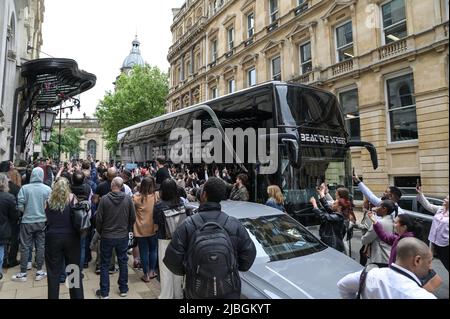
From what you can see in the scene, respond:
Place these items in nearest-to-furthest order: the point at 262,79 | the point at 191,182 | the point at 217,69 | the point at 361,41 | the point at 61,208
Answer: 1. the point at 61,208
2. the point at 191,182
3. the point at 361,41
4. the point at 262,79
5. the point at 217,69

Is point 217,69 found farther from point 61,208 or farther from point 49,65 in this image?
point 61,208

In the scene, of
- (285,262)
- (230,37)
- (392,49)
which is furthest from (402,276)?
(230,37)

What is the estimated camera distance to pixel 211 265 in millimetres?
2533

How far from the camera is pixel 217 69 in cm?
2805

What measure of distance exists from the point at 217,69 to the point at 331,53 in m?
11.8

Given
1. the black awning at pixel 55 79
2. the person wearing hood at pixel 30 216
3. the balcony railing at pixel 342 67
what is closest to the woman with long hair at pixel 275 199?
the person wearing hood at pixel 30 216

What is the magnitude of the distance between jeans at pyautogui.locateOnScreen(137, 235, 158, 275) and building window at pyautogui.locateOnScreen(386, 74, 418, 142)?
1281cm

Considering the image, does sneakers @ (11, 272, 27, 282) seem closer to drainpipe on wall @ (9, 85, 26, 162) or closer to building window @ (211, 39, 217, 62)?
drainpipe on wall @ (9, 85, 26, 162)

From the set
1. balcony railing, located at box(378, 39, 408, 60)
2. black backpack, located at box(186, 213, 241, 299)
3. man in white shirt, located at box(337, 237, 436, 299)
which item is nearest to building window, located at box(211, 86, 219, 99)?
balcony railing, located at box(378, 39, 408, 60)

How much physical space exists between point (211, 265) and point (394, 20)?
17.1m

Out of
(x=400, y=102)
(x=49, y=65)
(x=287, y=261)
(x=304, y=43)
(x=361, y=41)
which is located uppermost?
(x=304, y=43)

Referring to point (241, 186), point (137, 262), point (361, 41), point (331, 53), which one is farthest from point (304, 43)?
point (137, 262)

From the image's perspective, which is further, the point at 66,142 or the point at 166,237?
the point at 66,142

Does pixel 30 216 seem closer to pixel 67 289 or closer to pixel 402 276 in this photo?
pixel 67 289
